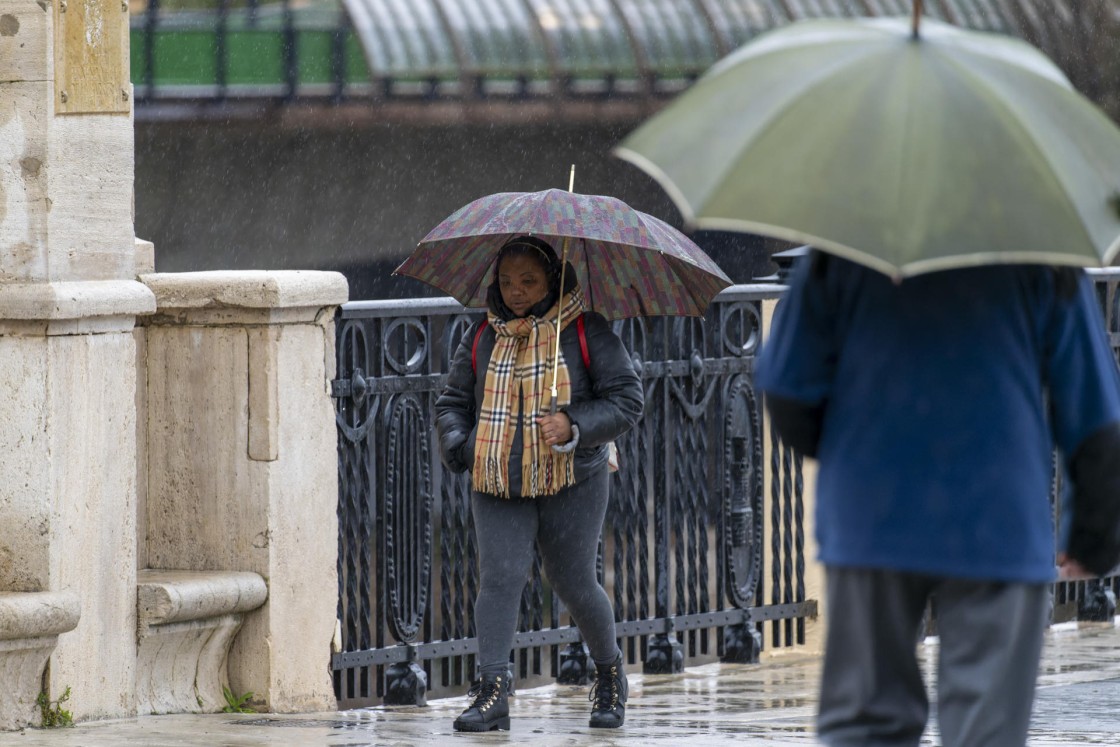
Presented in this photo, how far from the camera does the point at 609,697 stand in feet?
22.1

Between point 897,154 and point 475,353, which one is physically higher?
point 897,154

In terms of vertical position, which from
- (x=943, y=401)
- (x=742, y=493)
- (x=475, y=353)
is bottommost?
(x=742, y=493)

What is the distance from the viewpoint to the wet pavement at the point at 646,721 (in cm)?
626

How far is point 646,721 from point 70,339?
83.4 inches

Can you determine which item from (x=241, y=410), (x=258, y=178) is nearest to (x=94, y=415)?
(x=241, y=410)

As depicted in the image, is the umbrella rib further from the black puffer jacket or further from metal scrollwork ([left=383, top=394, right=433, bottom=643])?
metal scrollwork ([left=383, top=394, right=433, bottom=643])

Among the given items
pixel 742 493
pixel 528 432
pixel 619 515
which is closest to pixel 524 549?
pixel 528 432

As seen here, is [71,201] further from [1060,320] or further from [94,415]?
[1060,320]

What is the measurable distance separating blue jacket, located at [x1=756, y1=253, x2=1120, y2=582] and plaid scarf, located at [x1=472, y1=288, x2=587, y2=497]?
8.64 feet

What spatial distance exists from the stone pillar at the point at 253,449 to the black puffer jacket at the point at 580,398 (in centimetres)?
65

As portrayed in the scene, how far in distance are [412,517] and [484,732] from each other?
4.44 feet

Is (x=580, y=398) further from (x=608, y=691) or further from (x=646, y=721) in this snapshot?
(x=646, y=721)

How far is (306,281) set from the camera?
7039 mm

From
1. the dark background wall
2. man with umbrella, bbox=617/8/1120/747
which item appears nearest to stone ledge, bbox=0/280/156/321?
man with umbrella, bbox=617/8/1120/747
